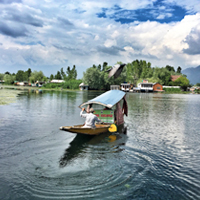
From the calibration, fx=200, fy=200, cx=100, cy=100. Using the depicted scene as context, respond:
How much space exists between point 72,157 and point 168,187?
561 cm

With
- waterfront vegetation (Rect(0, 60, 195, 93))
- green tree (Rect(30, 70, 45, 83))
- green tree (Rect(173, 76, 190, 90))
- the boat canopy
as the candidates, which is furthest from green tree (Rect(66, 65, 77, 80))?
the boat canopy

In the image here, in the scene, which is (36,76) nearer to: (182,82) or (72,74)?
(72,74)

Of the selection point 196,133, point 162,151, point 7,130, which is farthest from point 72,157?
point 196,133

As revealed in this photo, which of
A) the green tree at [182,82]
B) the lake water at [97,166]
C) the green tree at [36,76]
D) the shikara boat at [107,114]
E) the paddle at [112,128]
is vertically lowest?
the lake water at [97,166]

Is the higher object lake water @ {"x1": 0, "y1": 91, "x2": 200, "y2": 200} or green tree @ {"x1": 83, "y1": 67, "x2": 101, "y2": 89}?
green tree @ {"x1": 83, "y1": 67, "x2": 101, "y2": 89}

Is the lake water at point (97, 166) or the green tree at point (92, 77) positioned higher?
the green tree at point (92, 77)

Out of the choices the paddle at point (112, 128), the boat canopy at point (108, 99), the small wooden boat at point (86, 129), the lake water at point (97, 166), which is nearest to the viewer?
the lake water at point (97, 166)

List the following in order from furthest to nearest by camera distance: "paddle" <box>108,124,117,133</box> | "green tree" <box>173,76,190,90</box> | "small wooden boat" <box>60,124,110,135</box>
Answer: "green tree" <box>173,76,190,90</box>, "paddle" <box>108,124,117,133</box>, "small wooden boat" <box>60,124,110,135</box>

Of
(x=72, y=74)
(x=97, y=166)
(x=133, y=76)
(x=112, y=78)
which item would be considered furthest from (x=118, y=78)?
(x=97, y=166)

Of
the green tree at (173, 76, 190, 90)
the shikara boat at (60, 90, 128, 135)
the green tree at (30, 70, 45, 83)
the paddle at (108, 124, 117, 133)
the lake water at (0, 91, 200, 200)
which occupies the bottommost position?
the lake water at (0, 91, 200, 200)

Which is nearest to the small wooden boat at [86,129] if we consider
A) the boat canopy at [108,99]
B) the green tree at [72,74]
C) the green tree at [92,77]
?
the boat canopy at [108,99]

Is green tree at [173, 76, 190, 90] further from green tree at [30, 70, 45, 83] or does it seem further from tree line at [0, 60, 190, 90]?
green tree at [30, 70, 45, 83]

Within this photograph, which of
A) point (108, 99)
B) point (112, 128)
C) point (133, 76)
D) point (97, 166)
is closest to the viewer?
point (97, 166)

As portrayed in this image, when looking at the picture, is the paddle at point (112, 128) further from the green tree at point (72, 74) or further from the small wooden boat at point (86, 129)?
the green tree at point (72, 74)
